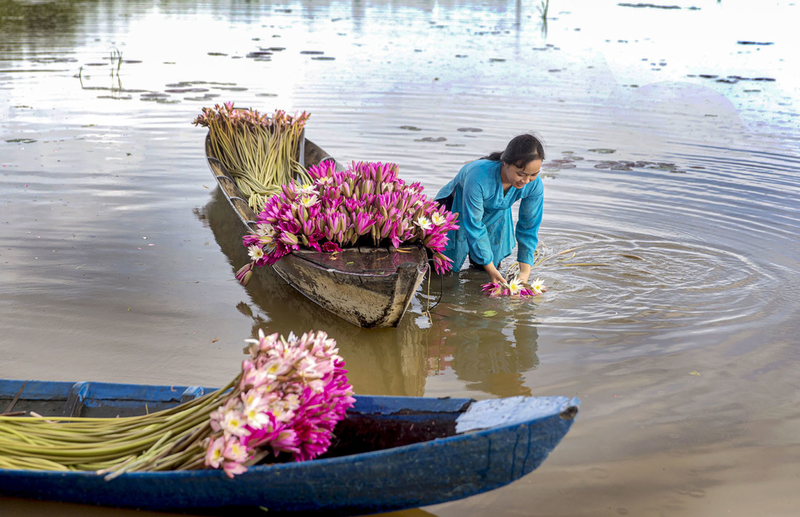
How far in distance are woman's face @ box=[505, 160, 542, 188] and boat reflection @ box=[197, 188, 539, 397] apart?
88cm

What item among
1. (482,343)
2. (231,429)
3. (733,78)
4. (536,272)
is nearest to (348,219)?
(482,343)

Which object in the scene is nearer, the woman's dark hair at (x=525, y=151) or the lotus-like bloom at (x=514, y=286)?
the woman's dark hair at (x=525, y=151)

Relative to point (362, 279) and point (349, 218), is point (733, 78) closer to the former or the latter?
point (349, 218)

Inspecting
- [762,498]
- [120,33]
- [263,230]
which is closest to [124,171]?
[263,230]

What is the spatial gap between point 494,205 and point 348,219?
122 centimetres

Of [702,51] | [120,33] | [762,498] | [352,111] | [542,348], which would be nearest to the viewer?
[762,498]

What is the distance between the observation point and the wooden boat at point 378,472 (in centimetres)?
203

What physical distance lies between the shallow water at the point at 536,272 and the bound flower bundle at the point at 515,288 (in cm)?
7

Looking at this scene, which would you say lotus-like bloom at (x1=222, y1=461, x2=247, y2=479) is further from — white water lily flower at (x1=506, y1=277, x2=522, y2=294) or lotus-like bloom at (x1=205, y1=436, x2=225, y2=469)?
white water lily flower at (x1=506, y1=277, x2=522, y2=294)

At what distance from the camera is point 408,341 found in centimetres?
405

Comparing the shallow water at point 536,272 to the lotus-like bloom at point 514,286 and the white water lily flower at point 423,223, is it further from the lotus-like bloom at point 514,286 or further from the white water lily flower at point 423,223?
the white water lily flower at point 423,223

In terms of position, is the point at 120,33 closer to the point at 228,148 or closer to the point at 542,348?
A: the point at 228,148

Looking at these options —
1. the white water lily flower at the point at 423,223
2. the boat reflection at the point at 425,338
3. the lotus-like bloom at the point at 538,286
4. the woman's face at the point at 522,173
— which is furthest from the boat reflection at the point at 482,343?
the woman's face at the point at 522,173

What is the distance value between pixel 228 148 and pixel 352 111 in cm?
430
